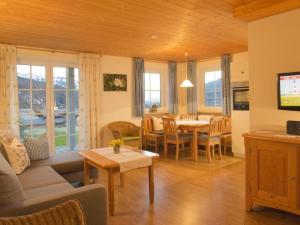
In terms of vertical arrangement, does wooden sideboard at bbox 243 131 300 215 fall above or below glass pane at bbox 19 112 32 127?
below

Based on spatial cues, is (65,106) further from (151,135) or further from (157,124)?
(157,124)

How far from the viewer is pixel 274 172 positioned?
8.64ft

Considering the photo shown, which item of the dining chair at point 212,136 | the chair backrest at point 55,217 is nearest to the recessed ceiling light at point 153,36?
the dining chair at point 212,136

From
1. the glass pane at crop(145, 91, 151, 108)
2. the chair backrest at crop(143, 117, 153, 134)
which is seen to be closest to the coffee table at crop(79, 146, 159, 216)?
the chair backrest at crop(143, 117, 153, 134)

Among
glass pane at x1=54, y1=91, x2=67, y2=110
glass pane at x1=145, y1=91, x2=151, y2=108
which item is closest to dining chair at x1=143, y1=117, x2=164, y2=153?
glass pane at x1=145, y1=91, x2=151, y2=108

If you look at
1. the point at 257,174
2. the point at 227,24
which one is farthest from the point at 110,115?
the point at 257,174

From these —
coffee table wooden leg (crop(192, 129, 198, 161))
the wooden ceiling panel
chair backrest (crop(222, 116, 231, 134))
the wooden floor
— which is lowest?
the wooden floor

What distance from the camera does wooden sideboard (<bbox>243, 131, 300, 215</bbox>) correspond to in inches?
97.8

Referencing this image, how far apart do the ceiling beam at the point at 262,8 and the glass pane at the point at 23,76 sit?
3.92 m

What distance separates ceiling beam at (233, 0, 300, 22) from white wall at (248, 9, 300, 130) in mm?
92

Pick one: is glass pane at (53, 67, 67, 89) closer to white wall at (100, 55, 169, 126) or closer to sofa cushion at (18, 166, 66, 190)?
white wall at (100, 55, 169, 126)

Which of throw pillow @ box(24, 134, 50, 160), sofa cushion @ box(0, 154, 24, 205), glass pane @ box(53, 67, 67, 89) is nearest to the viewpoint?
sofa cushion @ box(0, 154, 24, 205)

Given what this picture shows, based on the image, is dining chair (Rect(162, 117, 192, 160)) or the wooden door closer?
the wooden door

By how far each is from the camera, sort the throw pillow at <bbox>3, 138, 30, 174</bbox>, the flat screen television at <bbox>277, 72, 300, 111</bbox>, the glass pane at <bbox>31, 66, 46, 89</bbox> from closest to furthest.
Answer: the flat screen television at <bbox>277, 72, 300, 111</bbox> → the throw pillow at <bbox>3, 138, 30, 174</bbox> → the glass pane at <bbox>31, 66, 46, 89</bbox>
